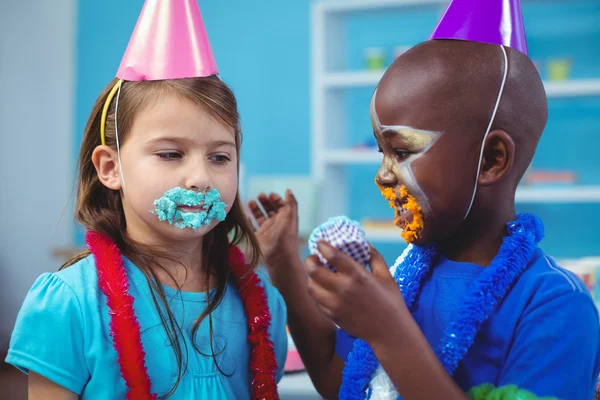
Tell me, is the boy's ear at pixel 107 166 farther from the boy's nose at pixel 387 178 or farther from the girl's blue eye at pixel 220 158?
→ the boy's nose at pixel 387 178

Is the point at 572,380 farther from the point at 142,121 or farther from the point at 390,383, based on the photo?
the point at 142,121

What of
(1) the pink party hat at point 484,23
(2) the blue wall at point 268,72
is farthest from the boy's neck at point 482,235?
(2) the blue wall at point 268,72

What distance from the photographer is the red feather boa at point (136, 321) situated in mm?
989

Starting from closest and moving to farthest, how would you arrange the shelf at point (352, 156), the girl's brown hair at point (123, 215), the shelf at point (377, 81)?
the girl's brown hair at point (123, 215)
the shelf at point (377, 81)
the shelf at point (352, 156)

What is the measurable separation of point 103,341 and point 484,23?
0.71 m

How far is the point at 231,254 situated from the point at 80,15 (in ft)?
14.2

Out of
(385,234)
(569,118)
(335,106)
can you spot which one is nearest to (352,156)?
(335,106)

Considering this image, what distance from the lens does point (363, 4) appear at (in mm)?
3893

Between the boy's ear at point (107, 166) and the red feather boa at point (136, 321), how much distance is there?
9cm

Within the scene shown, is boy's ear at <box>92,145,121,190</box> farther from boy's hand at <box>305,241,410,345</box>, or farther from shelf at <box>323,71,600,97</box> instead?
shelf at <box>323,71,600,97</box>

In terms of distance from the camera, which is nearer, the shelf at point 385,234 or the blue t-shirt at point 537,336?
the blue t-shirt at point 537,336

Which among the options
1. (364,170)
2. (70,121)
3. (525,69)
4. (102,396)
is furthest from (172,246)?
(70,121)

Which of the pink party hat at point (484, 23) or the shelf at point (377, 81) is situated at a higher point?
the pink party hat at point (484, 23)

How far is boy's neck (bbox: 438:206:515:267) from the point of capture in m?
0.88
